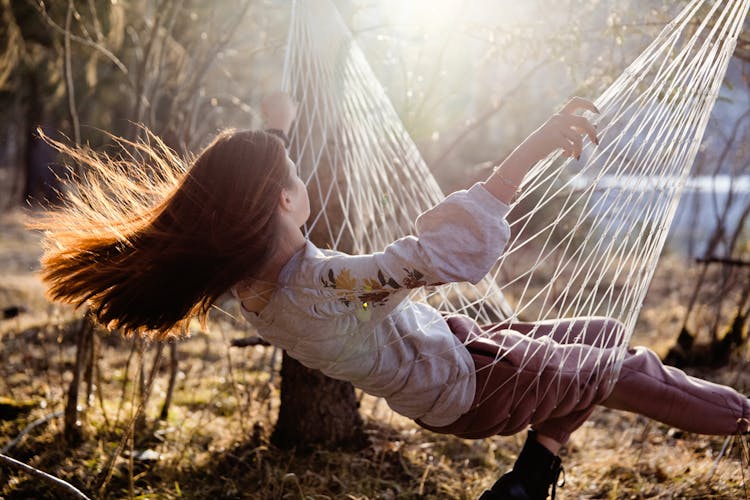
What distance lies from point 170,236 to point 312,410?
2.89ft

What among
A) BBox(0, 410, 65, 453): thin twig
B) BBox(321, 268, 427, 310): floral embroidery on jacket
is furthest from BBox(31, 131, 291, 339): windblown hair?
BBox(0, 410, 65, 453): thin twig

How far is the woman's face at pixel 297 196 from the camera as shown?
3.58ft

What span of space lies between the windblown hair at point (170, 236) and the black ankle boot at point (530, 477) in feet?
2.15

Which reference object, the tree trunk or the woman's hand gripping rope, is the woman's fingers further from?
the tree trunk

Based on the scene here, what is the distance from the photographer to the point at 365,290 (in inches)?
39.7

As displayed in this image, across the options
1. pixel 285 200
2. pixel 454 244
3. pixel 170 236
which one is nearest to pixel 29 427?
pixel 170 236

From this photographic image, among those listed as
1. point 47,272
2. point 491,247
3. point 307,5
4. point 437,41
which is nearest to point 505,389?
point 491,247

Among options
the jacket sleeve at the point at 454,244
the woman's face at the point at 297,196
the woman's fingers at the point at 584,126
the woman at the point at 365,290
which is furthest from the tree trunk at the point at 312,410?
the woman's fingers at the point at 584,126

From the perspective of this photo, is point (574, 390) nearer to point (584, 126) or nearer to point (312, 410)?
point (584, 126)

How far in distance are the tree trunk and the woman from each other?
58cm

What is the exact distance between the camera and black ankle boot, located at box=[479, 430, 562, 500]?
4.20 ft

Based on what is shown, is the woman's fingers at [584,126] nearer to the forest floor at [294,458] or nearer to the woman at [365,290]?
the woman at [365,290]

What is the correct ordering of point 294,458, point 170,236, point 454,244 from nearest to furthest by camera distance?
1. point 454,244
2. point 170,236
3. point 294,458

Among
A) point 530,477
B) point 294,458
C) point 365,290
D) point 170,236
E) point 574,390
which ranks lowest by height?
point 294,458
